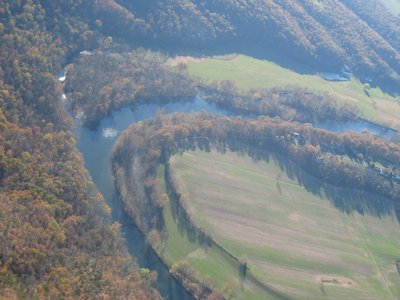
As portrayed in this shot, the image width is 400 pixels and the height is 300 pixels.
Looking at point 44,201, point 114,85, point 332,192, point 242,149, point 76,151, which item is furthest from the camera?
point 242,149

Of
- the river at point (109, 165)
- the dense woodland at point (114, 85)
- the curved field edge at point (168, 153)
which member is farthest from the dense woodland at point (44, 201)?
the curved field edge at point (168, 153)

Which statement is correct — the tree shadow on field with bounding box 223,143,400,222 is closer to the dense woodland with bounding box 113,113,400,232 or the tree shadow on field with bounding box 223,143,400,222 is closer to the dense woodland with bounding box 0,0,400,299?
the dense woodland with bounding box 113,113,400,232

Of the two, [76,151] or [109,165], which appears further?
[109,165]

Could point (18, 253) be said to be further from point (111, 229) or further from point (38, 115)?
point (38, 115)

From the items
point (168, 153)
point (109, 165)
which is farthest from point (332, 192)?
point (109, 165)

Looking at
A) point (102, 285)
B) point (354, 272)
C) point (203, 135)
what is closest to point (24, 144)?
point (102, 285)

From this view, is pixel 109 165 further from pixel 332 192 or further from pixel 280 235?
pixel 332 192

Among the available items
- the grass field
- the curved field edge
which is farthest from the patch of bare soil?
the curved field edge
